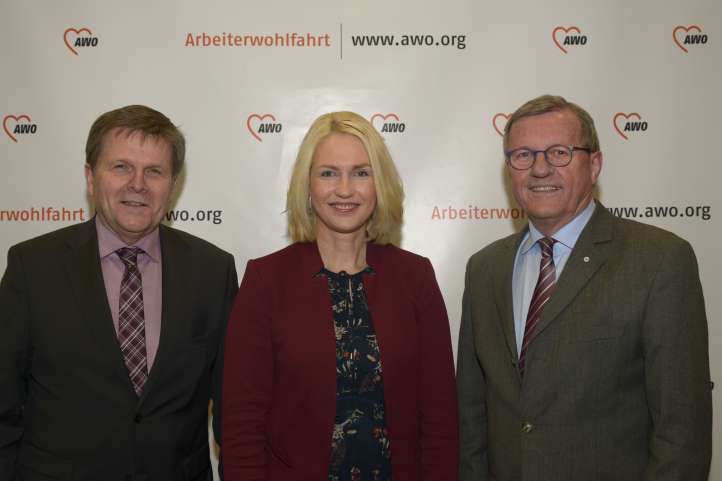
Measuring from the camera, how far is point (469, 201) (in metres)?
3.26

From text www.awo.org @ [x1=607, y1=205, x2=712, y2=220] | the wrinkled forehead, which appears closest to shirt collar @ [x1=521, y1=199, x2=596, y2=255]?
the wrinkled forehead

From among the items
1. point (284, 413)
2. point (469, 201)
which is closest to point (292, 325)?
point (284, 413)

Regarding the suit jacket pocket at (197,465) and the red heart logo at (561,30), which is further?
the red heart logo at (561,30)

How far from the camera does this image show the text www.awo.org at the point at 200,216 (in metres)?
3.24

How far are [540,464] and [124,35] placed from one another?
9.49 feet

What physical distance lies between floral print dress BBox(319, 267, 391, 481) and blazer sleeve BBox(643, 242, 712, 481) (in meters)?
0.86

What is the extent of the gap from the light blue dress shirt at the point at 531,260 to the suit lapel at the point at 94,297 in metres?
1.39

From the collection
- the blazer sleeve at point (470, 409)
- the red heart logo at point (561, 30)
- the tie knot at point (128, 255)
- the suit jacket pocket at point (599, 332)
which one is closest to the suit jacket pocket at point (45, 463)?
the tie knot at point (128, 255)

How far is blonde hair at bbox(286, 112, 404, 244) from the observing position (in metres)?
2.12

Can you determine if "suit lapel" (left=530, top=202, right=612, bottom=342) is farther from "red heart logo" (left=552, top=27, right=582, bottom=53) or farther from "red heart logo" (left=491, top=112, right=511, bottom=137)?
"red heart logo" (left=552, top=27, right=582, bottom=53)

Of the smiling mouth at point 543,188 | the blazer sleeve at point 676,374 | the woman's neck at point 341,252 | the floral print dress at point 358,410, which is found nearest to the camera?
the blazer sleeve at point 676,374

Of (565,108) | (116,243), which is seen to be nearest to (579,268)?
(565,108)

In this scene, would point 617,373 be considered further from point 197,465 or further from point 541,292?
point 197,465

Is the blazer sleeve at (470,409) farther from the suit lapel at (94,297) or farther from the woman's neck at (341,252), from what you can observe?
the suit lapel at (94,297)
